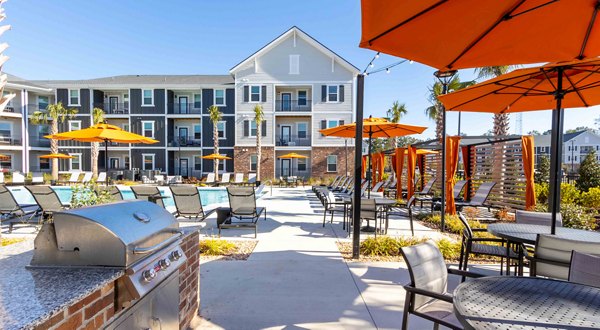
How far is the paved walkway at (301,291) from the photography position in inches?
113

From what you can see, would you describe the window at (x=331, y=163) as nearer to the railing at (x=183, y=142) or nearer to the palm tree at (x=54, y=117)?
the railing at (x=183, y=142)

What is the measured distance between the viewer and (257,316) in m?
2.93

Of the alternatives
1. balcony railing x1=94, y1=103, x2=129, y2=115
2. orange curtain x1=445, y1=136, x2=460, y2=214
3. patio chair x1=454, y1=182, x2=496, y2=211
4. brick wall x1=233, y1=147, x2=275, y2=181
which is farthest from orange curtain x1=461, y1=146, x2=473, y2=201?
balcony railing x1=94, y1=103, x2=129, y2=115

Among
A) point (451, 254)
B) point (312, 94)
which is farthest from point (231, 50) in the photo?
point (451, 254)

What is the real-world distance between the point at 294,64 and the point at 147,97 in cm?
1403

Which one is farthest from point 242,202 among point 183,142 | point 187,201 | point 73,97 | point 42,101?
point 42,101

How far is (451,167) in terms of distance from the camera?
28.1 ft

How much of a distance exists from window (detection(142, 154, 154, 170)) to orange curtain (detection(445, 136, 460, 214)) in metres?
25.3

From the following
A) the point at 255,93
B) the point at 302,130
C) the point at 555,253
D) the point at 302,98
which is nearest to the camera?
the point at 555,253

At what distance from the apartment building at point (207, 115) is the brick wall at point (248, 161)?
3.4 inches

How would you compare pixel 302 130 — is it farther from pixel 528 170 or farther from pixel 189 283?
pixel 189 283

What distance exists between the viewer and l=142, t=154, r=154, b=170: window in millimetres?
26078

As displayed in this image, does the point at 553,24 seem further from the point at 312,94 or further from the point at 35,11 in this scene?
the point at 312,94

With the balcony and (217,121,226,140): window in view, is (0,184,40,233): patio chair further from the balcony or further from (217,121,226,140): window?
the balcony
